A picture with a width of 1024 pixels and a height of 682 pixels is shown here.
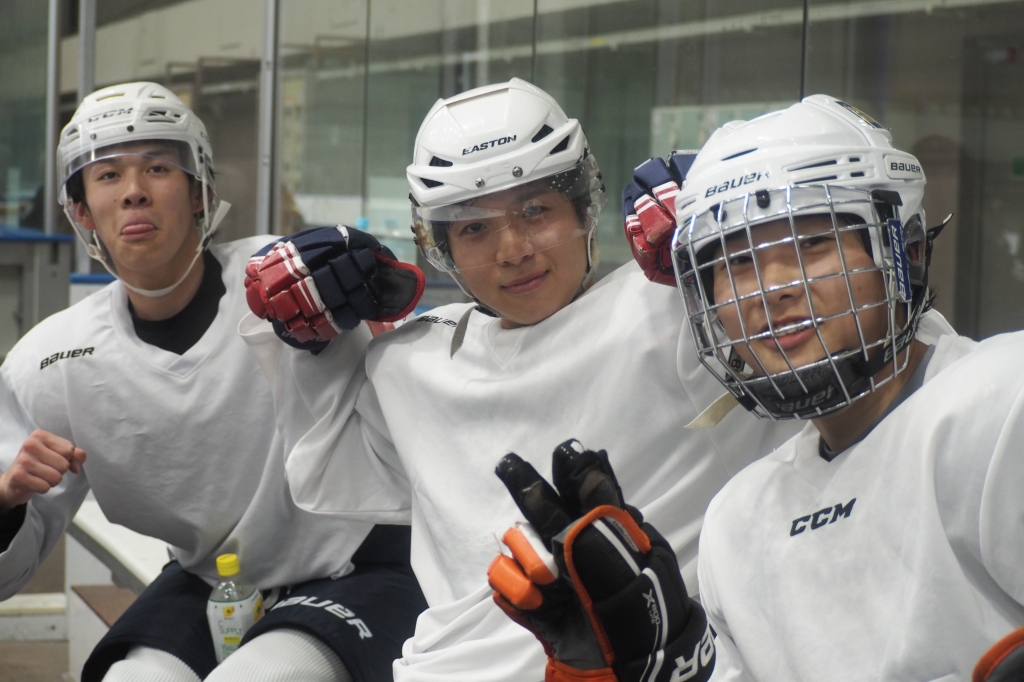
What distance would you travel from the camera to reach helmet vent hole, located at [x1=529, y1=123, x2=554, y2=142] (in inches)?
66.3

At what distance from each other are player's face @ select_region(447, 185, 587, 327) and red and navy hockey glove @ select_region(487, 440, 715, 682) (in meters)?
0.52

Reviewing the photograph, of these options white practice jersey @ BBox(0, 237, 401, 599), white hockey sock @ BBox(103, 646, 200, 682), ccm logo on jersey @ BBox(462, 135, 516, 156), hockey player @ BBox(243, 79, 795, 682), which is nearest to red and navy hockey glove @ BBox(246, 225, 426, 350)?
hockey player @ BBox(243, 79, 795, 682)

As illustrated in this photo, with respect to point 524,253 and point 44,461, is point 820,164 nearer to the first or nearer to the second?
point 524,253

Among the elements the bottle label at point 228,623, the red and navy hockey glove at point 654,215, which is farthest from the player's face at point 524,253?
the bottle label at point 228,623

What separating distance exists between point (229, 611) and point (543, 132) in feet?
3.80

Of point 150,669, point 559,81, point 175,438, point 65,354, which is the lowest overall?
point 150,669

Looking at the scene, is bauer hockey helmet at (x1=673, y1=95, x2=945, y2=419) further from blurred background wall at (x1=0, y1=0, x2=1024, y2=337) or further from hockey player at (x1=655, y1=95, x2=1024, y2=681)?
blurred background wall at (x1=0, y1=0, x2=1024, y2=337)

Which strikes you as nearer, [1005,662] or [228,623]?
[1005,662]

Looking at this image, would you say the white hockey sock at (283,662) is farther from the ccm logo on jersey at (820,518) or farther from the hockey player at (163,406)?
the ccm logo on jersey at (820,518)

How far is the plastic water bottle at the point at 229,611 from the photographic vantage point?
211 cm

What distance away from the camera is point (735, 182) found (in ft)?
3.95

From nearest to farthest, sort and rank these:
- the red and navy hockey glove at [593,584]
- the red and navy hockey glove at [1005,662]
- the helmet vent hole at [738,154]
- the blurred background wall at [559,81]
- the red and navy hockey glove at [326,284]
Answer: the red and navy hockey glove at [1005,662] → the red and navy hockey glove at [593,584] → the helmet vent hole at [738,154] → the red and navy hockey glove at [326,284] → the blurred background wall at [559,81]

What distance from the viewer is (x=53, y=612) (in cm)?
369

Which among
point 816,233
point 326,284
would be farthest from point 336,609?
Result: point 816,233
